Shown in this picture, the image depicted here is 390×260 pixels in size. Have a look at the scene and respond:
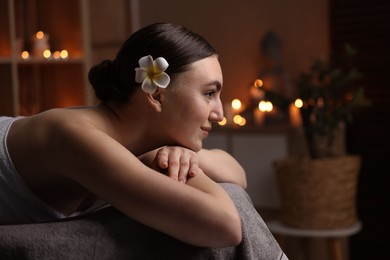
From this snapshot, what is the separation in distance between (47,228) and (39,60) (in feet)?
8.02

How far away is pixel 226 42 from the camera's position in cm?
408

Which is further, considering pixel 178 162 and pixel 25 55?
pixel 25 55

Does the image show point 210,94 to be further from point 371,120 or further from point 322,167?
point 371,120

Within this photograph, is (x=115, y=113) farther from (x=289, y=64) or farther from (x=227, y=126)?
(x=289, y=64)

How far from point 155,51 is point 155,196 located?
26 centimetres

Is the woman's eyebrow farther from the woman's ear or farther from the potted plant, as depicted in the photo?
the potted plant

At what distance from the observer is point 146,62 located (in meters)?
1.09

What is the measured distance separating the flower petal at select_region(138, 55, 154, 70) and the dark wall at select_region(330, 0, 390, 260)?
8.77ft

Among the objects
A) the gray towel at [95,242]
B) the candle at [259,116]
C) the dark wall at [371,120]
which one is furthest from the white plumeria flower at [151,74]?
the dark wall at [371,120]

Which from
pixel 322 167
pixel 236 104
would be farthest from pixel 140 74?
pixel 236 104

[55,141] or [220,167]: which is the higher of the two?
[55,141]

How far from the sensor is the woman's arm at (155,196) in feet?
3.18

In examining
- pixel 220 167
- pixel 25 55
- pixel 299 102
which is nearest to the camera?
pixel 220 167

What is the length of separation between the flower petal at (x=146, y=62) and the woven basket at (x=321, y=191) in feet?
6.63
